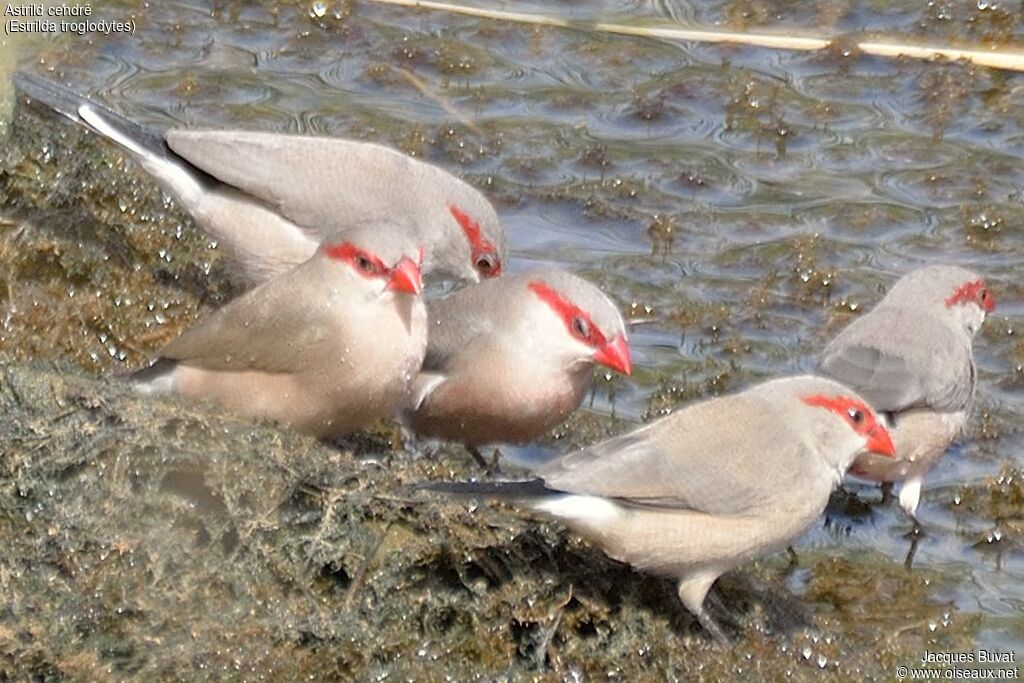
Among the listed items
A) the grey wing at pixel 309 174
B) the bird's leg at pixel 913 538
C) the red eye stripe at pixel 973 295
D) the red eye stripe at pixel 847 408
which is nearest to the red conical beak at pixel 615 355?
the red eye stripe at pixel 847 408

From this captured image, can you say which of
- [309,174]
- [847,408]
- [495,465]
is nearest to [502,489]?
[847,408]

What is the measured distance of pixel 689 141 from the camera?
11062 millimetres

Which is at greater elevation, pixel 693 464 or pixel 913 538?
pixel 693 464

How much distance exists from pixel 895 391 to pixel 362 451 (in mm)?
2193

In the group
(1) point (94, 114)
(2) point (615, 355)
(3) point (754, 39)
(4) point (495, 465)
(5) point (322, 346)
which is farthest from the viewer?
(3) point (754, 39)

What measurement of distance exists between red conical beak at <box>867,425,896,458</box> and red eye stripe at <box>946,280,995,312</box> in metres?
2.03

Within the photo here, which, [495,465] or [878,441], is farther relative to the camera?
[495,465]

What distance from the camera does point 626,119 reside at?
11258 mm

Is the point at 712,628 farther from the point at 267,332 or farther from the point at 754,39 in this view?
the point at 754,39

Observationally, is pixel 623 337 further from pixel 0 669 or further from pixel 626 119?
pixel 626 119

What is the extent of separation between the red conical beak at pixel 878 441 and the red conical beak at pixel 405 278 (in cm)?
169

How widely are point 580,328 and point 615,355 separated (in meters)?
0.17

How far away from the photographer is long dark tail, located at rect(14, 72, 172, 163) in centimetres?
840

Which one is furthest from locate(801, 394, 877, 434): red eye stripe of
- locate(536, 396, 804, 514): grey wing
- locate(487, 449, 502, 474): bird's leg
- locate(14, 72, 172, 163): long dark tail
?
locate(14, 72, 172, 163): long dark tail
